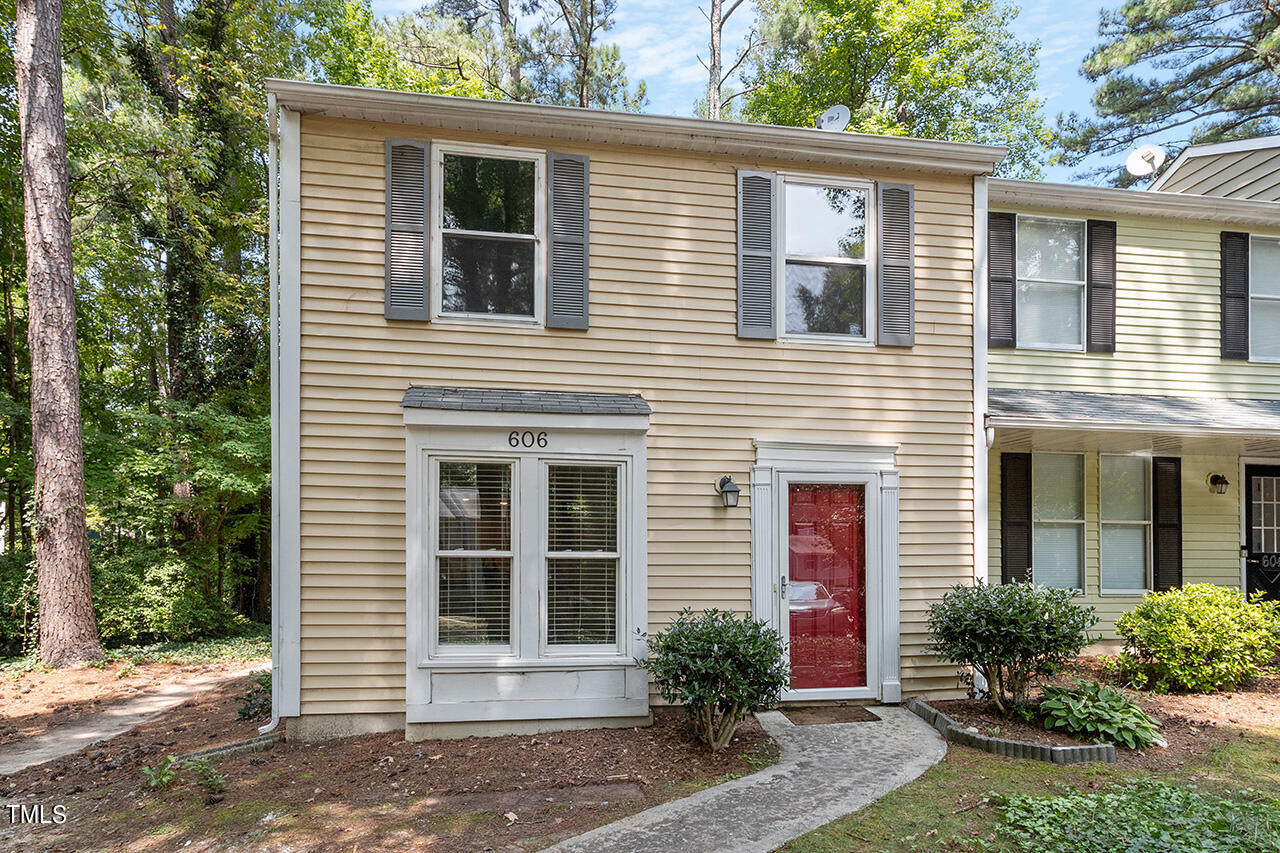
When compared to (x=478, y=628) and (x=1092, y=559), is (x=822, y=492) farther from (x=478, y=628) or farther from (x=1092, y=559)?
(x=1092, y=559)

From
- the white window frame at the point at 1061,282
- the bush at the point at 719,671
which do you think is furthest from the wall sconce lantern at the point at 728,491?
the white window frame at the point at 1061,282

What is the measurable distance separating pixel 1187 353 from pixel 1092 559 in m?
2.67

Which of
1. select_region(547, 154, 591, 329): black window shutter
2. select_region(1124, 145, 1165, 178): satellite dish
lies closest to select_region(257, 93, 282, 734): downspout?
select_region(547, 154, 591, 329): black window shutter

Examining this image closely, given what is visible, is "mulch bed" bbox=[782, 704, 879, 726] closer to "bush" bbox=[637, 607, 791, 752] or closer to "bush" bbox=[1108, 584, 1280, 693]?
"bush" bbox=[637, 607, 791, 752]

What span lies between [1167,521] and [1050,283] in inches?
125

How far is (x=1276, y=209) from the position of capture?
26.6ft

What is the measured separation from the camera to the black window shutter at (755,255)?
6.05 metres

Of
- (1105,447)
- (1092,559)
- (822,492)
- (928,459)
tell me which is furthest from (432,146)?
(1092,559)

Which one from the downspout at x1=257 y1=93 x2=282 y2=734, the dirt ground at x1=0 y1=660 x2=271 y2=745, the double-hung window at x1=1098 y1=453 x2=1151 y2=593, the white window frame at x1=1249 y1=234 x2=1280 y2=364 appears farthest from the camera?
the white window frame at x1=1249 y1=234 x2=1280 y2=364

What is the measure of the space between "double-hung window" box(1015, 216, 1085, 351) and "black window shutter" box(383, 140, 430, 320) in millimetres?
6508

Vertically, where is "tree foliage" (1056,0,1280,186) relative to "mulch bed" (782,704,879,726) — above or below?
above

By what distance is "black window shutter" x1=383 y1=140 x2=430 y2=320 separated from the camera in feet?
18.1

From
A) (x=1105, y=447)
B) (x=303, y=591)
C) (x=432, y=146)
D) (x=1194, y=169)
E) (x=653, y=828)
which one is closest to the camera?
(x=653, y=828)

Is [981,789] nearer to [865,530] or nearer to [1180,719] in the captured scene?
[865,530]
